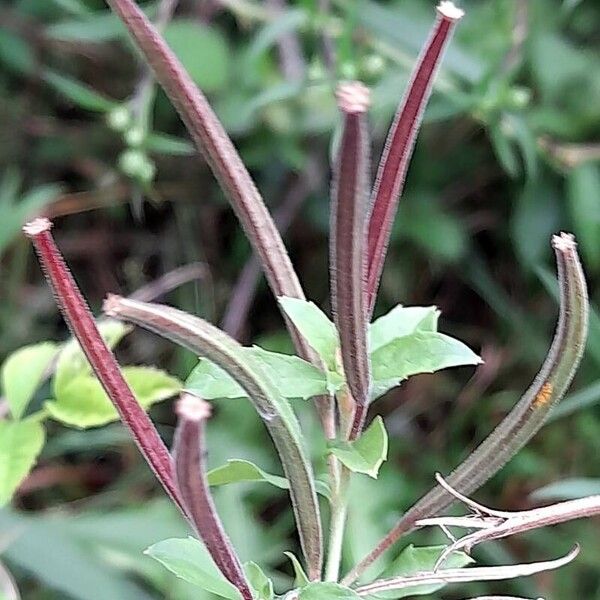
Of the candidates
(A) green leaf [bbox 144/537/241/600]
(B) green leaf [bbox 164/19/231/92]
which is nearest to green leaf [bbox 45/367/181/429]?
(A) green leaf [bbox 144/537/241/600]

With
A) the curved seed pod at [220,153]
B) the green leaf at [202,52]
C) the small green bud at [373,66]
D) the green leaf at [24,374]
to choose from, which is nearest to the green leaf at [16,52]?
the green leaf at [202,52]

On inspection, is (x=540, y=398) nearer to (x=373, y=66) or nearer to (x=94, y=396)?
Answer: (x=94, y=396)

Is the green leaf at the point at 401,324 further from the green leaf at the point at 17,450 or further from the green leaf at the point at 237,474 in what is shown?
the green leaf at the point at 17,450

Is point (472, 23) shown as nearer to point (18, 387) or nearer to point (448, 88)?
point (448, 88)

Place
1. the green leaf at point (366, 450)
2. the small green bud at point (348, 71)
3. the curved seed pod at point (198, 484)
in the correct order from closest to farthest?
the curved seed pod at point (198, 484), the green leaf at point (366, 450), the small green bud at point (348, 71)

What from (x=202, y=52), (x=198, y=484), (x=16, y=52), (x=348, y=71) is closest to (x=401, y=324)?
(x=198, y=484)

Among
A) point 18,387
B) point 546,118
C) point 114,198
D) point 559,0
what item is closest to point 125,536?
point 18,387
